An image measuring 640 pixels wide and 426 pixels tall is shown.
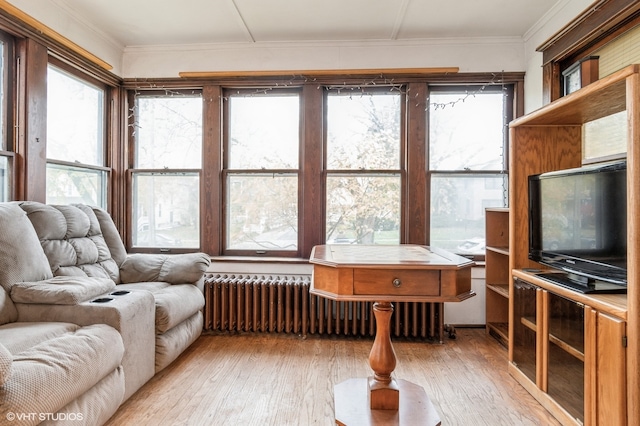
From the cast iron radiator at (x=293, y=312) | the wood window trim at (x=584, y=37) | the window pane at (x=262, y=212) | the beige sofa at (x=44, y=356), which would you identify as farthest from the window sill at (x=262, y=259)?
the wood window trim at (x=584, y=37)

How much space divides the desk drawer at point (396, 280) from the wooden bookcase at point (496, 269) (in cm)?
164

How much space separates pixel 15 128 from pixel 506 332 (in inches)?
157

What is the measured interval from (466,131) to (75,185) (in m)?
3.53

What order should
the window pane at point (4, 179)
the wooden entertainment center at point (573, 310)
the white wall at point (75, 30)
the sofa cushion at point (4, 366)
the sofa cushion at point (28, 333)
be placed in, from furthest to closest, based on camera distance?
the white wall at point (75, 30) → the window pane at point (4, 179) → the sofa cushion at point (28, 333) → the wooden entertainment center at point (573, 310) → the sofa cushion at point (4, 366)

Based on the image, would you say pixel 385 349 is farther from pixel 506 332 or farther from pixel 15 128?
pixel 15 128

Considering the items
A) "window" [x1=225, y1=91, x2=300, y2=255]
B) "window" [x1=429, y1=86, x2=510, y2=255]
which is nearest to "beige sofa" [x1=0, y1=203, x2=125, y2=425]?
"window" [x1=225, y1=91, x2=300, y2=255]

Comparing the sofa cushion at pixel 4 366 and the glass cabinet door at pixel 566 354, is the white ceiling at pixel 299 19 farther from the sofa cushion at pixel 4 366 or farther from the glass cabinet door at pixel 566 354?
the sofa cushion at pixel 4 366

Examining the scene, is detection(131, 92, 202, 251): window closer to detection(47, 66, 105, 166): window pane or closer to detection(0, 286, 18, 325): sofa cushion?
detection(47, 66, 105, 166): window pane

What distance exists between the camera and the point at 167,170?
11.3ft

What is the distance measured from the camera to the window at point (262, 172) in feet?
11.1

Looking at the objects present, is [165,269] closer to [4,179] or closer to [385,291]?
[4,179]

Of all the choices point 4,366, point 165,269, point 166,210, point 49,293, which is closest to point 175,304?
point 165,269

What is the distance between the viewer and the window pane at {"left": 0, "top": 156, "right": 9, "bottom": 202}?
94.3 inches

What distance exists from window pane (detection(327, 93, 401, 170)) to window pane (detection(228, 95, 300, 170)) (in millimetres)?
409
